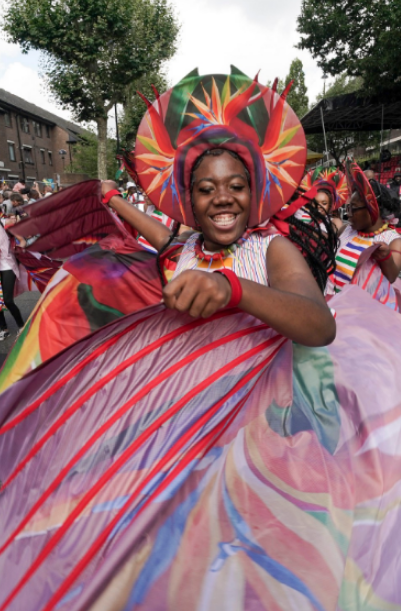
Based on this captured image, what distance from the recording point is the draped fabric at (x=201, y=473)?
0.98 metres

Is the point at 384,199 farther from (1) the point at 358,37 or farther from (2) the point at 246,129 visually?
(1) the point at 358,37

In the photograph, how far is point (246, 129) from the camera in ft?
5.28

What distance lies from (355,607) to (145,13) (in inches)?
1039

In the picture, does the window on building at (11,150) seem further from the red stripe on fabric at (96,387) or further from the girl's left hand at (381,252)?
the red stripe on fabric at (96,387)

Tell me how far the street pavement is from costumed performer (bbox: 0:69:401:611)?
3.89 meters

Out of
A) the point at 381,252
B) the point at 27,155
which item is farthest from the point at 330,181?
the point at 27,155

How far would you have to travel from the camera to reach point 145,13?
2256 centimetres

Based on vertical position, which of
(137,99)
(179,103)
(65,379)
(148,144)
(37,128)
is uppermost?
(137,99)

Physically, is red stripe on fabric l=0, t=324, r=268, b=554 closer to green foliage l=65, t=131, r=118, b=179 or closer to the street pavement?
the street pavement

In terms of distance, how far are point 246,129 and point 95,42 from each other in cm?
2321

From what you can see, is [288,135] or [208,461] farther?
[288,135]

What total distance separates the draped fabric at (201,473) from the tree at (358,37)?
19080 millimetres

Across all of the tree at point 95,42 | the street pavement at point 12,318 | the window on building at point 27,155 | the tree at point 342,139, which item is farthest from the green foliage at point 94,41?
the window on building at point 27,155

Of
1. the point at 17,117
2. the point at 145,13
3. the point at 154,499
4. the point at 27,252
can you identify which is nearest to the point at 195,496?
the point at 154,499
